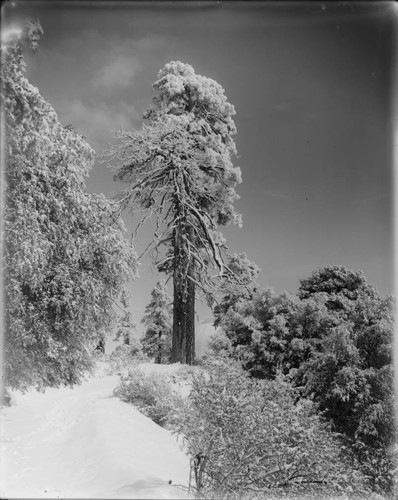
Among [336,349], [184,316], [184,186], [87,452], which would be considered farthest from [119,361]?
[87,452]

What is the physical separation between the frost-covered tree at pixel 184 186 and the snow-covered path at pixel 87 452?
Result: 136 inches

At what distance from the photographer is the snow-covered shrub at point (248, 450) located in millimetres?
5344

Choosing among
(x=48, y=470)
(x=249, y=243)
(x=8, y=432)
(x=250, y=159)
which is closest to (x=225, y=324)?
(x=249, y=243)

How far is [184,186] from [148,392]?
562 centimetres

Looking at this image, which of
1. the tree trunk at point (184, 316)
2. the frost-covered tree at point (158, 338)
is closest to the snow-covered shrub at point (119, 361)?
the tree trunk at point (184, 316)

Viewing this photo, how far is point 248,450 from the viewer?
541cm

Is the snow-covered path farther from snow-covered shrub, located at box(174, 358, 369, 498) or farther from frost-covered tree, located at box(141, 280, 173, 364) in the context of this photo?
frost-covered tree, located at box(141, 280, 173, 364)

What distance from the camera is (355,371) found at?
391 inches

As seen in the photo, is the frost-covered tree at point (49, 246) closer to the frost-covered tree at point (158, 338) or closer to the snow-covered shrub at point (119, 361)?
the snow-covered shrub at point (119, 361)

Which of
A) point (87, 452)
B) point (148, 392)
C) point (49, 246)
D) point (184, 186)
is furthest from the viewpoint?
point (184, 186)

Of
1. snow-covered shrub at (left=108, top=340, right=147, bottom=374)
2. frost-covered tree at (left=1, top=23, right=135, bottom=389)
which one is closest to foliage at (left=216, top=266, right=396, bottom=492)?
snow-covered shrub at (left=108, top=340, right=147, bottom=374)

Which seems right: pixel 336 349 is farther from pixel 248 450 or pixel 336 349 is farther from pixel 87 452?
pixel 87 452

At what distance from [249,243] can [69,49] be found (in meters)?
5.79

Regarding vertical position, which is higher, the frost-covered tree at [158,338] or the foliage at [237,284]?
the foliage at [237,284]
